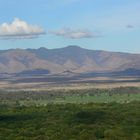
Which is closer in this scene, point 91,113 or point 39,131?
point 39,131

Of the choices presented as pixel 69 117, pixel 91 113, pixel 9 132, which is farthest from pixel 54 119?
pixel 9 132

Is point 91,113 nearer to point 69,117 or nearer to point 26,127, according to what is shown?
point 69,117

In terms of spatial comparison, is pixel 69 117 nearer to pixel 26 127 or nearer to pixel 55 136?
pixel 26 127

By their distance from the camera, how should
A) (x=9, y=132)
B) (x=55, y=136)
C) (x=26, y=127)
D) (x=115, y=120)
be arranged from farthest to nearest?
(x=115, y=120)
(x=26, y=127)
(x=9, y=132)
(x=55, y=136)

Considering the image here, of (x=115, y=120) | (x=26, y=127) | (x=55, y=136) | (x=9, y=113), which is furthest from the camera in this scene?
(x=9, y=113)

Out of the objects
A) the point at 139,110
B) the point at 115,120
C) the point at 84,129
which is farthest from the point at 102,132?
the point at 139,110

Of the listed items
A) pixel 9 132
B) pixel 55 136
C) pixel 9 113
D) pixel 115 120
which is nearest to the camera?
pixel 55 136
